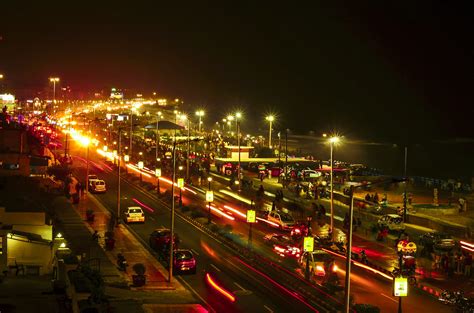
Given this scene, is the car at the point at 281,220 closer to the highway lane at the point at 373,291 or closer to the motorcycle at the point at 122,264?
the highway lane at the point at 373,291

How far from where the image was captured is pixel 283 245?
35.5m

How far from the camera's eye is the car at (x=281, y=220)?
4150 centimetres

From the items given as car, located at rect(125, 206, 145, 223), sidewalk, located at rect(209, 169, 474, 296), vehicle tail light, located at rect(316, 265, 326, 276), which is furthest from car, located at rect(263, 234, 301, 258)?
car, located at rect(125, 206, 145, 223)

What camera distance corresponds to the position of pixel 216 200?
55.5 meters

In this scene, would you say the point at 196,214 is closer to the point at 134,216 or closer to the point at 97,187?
the point at 134,216

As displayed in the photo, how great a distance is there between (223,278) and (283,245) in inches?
246

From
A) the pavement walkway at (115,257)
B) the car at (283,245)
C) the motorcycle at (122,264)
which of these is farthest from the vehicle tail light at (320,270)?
the motorcycle at (122,264)

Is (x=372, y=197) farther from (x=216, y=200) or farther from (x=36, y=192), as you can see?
(x=36, y=192)

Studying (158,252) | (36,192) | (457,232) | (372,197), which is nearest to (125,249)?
(158,252)

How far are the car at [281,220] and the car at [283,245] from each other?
9.95 feet

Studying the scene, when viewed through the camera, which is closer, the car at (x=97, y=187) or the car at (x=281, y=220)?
the car at (x=281, y=220)

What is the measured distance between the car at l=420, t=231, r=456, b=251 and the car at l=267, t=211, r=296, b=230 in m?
8.36

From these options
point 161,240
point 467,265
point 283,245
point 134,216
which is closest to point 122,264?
point 161,240

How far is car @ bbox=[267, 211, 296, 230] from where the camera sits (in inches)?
1634
